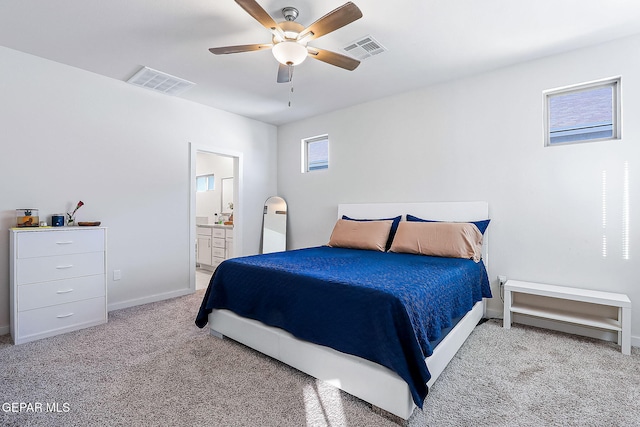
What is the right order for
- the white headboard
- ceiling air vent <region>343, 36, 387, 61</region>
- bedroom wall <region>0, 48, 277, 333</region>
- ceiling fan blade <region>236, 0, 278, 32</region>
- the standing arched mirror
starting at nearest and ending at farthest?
1. ceiling fan blade <region>236, 0, 278, 32</region>
2. ceiling air vent <region>343, 36, 387, 61</region>
3. bedroom wall <region>0, 48, 277, 333</region>
4. the white headboard
5. the standing arched mirror

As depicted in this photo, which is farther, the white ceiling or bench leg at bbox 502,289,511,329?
bench leg at bbox 502,289,511,329

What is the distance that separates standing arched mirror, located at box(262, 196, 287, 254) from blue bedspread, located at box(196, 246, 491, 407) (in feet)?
6.98

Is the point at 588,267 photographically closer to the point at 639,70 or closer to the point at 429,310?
the point at 639,70

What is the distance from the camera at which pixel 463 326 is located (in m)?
2.35

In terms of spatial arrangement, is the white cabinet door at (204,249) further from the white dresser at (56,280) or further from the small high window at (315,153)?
the white dresser at (56,280)

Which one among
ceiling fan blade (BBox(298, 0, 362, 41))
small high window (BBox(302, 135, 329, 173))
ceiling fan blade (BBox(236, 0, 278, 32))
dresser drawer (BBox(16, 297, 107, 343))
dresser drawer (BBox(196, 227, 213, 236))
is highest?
ceiling fan blade (BBox(236, 0, 278, 32))

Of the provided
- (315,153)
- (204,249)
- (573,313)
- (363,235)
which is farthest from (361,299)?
(204,249)

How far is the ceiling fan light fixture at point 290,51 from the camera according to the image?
2.11 metres

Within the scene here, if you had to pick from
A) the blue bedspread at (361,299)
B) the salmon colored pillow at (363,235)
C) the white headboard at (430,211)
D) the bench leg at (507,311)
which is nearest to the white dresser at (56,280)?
the blue bedspread at (361,299)

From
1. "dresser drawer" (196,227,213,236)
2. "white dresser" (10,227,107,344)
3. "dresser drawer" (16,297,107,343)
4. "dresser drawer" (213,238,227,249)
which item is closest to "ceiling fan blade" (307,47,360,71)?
"white dresser" (10,227,107,344)

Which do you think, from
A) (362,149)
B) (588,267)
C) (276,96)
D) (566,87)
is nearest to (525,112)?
(566,87)

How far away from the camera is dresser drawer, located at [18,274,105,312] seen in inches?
98.9

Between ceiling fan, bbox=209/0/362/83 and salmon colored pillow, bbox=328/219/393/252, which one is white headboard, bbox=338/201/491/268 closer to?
salmon colored pillow, bbox=328/219/393/252

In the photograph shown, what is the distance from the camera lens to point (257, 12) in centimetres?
185
